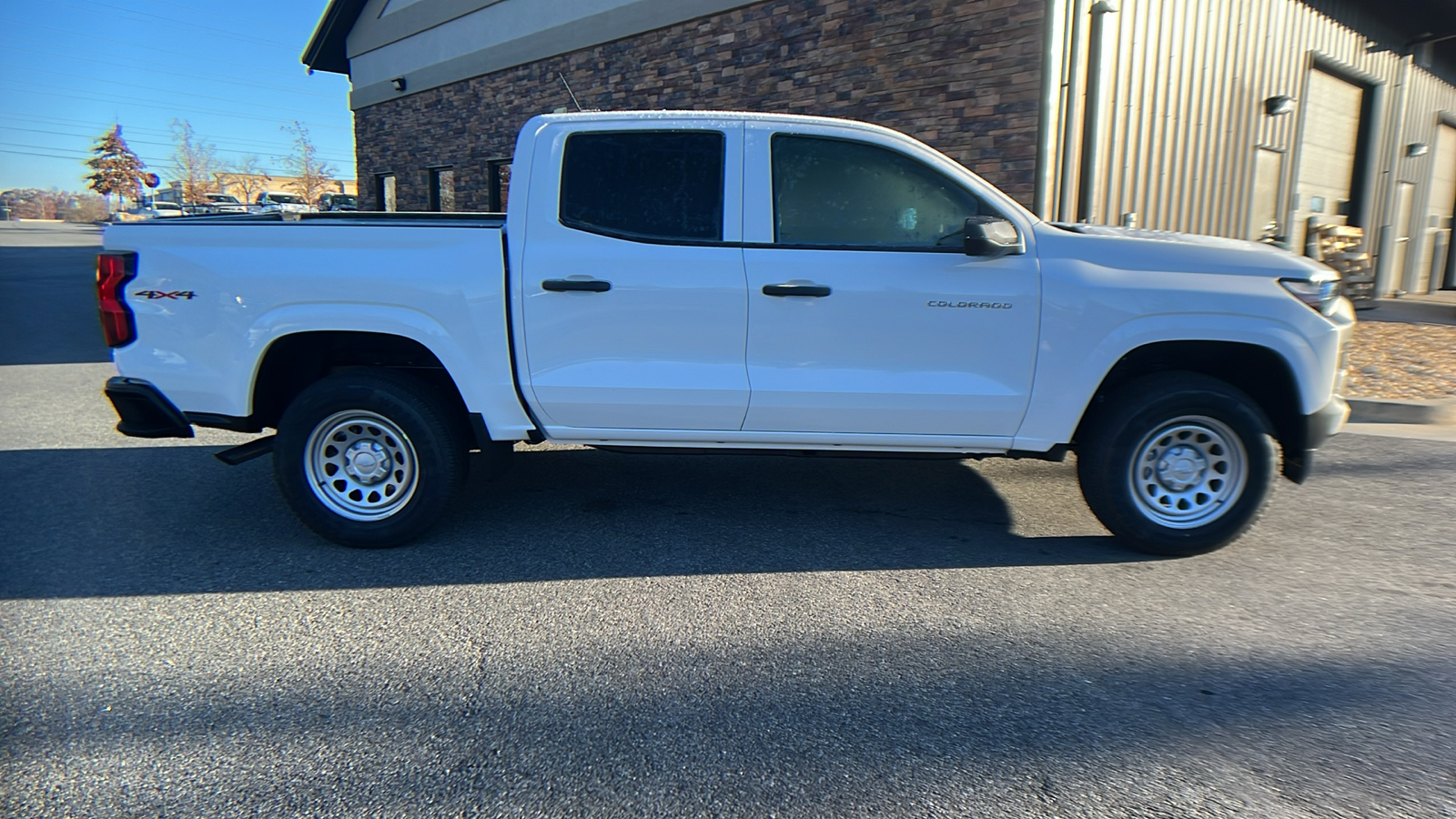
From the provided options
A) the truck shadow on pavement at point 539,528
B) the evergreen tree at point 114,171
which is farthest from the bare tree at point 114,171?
the truck shadow on pavement at point 539,528

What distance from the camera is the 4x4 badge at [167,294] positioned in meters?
4.03

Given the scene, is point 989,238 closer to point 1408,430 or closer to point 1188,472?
point 1188,472

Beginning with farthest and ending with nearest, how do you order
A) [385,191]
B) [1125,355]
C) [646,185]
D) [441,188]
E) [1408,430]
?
[385,191], [441,188], [1408,430], [646,185], [1125,355]

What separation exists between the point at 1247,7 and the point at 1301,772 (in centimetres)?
1136

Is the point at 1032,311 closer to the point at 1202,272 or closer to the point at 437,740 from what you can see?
the point at 1202,272

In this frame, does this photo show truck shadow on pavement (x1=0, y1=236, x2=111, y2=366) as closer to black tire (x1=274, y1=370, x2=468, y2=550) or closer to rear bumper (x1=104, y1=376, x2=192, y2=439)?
rear bumper (x1=104, y1=376, x2=192, y2=439)

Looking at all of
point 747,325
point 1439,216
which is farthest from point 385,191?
point 1439,216

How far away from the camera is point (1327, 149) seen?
13938mm

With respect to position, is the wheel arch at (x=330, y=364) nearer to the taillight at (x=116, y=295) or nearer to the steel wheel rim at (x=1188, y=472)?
the taillight at (x=116, y=295)

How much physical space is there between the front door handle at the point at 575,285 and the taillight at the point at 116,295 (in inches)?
76.5

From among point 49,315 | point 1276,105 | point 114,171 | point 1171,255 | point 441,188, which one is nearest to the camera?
point 1171,255

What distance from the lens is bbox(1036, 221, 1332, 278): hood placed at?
12.8 feet

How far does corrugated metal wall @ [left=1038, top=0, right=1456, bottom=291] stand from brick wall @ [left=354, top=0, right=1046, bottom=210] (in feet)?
1.27

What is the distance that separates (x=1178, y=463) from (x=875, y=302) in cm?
163
